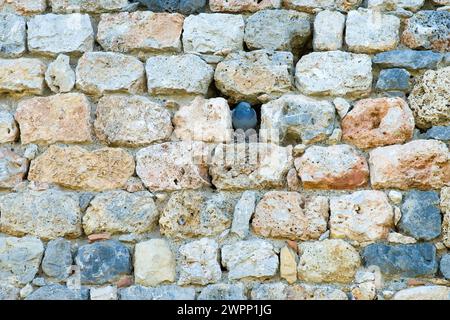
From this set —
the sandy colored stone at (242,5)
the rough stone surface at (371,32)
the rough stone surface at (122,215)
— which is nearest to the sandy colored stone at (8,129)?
the rough stone surface at (122,215)

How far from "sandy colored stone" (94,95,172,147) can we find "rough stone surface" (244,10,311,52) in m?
0.50

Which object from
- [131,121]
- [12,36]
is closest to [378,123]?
[131,121]

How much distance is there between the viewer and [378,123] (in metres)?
2.99

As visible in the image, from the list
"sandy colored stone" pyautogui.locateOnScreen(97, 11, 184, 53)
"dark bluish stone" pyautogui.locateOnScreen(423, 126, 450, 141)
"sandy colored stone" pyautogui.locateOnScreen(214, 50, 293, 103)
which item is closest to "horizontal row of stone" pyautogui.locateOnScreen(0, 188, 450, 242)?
"dark bluish stone" pyautogui.locateOnScreen(423, 126, 450, 141)

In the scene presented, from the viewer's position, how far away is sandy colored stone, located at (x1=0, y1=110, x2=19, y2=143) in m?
3.06

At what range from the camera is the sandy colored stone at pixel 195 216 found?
290 cm

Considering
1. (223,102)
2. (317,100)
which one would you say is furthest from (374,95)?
(223,102)

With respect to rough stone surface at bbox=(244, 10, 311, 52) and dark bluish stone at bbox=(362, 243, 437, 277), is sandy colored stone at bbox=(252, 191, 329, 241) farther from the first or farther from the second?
rough stone surface at bbox=(244, 10, 311, 52)

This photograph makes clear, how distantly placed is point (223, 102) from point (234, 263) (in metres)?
0.68

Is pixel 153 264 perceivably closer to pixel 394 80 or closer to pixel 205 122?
pixel 205 122

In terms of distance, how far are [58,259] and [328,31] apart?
1461mm

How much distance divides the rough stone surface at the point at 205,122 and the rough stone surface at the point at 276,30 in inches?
12.2

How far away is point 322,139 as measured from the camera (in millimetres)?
2990
